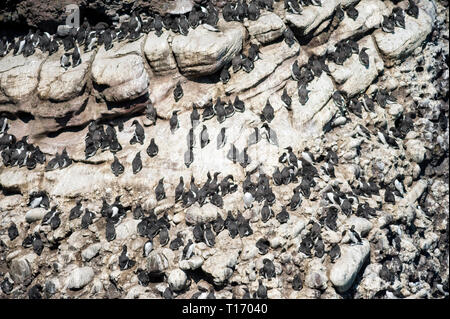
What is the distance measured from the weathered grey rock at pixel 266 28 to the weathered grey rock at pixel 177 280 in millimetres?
9300

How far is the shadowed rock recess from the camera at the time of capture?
18516 mm

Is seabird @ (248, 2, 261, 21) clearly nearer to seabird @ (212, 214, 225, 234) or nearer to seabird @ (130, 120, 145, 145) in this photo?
seabird @ (130, 120, 145, 145)

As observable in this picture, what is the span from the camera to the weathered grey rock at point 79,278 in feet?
60.0

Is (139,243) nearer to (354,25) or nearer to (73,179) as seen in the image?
(73,179)

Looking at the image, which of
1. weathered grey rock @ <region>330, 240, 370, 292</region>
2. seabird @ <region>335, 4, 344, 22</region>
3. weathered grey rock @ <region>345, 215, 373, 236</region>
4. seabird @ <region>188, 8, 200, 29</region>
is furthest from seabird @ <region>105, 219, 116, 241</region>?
seabird @ <region>335, 4, 344, 22</region>

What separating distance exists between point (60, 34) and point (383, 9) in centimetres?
1335

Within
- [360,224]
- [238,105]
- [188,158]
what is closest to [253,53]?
[238,105]

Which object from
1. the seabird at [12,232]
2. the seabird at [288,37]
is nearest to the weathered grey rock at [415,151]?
the seabird at [288,37]

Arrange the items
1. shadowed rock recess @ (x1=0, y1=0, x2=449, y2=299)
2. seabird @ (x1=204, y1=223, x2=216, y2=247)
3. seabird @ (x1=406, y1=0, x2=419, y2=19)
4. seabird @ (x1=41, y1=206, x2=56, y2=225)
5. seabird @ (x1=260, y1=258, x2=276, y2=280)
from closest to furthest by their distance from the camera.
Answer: seabird @ (x1=260, y1=258, x2=276, y2=280), seabird @ (x1=204, y1=223, x2=216, y2=247), shadowed rock recess @ (x1=0, y1=0, x2=449, y2=299), seabird @ (x1=41, y1=206, x2=56, y2=225), seabird @ (x1=406, y1=0, x2=419, y2=19)

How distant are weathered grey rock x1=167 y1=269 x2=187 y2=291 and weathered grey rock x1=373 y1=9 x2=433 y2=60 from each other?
12493 mm

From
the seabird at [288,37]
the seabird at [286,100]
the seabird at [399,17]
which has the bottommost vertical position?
the seabird at [286,100]

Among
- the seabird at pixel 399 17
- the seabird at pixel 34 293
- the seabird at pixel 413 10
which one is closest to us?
the seabird at pixel 34 293

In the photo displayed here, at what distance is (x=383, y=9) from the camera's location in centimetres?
2461

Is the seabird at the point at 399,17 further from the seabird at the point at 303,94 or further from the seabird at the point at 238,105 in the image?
the seabird at the point at 238,105
